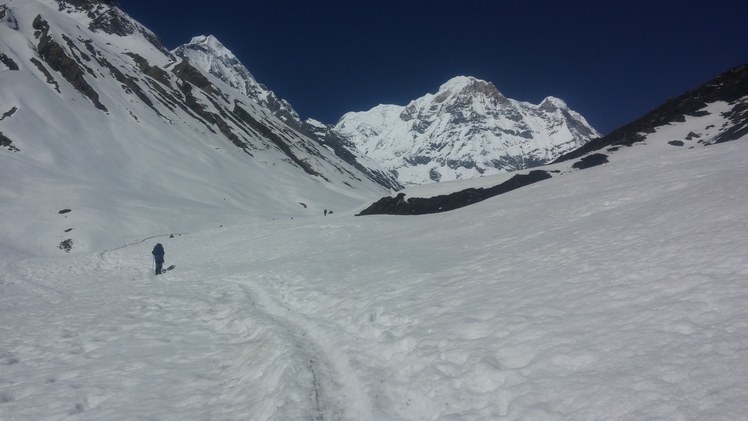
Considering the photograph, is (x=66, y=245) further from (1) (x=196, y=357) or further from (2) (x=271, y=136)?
(2) (x=271, y=136)

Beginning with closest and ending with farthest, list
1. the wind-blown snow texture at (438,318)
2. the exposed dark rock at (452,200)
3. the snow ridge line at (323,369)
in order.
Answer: the wind-blown snow texture at (438,318) → the snow ridge line at (323,369) → the exposed dark rock at (452,200)

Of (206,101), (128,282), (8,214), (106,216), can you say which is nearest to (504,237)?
(128,282)

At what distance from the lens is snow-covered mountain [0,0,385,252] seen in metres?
43.9

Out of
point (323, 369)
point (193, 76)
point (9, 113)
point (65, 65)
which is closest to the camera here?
point (323, 369)

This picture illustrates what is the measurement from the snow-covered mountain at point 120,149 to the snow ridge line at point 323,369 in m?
34.0

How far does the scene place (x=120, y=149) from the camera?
247ft

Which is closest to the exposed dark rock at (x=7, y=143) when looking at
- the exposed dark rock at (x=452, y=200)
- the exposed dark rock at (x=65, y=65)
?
the exposed dark rock at (x=65, y=65)

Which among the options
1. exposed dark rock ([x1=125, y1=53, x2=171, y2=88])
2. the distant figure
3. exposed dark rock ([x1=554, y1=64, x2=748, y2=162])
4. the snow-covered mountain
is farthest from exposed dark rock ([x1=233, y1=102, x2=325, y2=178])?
the distant figure

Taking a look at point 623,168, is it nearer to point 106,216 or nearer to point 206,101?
point 106,216

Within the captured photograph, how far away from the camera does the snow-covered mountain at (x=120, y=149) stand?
43.9 m

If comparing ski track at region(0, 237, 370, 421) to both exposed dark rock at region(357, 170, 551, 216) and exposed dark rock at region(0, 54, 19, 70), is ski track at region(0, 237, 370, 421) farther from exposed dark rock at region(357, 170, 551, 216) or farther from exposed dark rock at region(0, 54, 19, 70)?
exposed dark rock at region(0, 54, 19, 70)

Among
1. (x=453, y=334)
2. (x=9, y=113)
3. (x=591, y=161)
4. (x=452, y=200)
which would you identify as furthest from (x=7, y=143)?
(x=453, y=334)

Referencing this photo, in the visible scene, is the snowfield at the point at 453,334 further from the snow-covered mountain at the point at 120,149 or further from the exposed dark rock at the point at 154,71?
the exposed dark rock at the point at 154,71

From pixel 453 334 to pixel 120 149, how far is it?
268 ft
